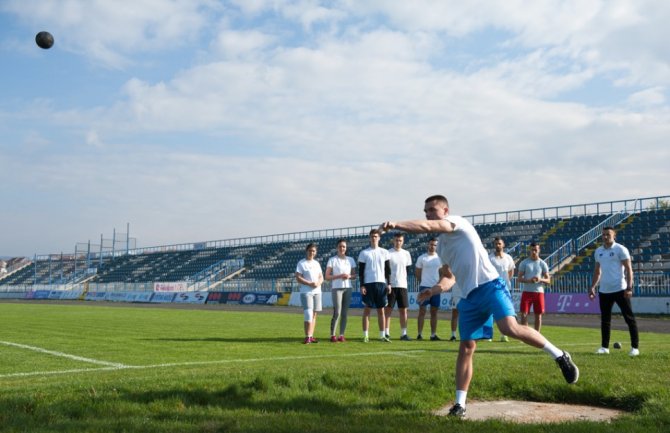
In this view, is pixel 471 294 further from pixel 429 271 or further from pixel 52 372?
pixel 429 271

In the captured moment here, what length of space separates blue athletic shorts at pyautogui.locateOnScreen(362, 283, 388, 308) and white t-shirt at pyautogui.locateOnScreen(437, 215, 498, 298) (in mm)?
6583

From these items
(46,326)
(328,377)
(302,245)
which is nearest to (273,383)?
(328,377)

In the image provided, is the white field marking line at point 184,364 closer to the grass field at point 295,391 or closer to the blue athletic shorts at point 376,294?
the grass field at point 295,391

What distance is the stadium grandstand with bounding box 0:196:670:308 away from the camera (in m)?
30.6

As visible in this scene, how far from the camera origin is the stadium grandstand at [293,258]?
1205 inches

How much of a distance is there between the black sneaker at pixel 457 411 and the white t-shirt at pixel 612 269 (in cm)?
537

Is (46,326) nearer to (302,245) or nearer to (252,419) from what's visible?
(252,419)

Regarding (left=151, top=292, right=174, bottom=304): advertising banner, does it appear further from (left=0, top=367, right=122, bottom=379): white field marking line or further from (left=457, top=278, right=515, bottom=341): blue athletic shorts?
(left=457, top=278, right=515, bottom=341): blue athletic shorts

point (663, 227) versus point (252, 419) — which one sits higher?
point (663, 227)

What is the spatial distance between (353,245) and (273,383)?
140 ft

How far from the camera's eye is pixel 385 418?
5.36 m

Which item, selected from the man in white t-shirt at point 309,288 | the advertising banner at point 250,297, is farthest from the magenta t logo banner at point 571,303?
the advertising banner at point 250,297

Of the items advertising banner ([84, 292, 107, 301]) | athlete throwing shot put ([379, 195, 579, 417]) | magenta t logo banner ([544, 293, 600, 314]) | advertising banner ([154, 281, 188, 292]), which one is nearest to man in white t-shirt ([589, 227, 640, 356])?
athlete throwing shot put ([379, 195, 579, 417])

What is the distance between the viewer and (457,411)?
5.57 m
